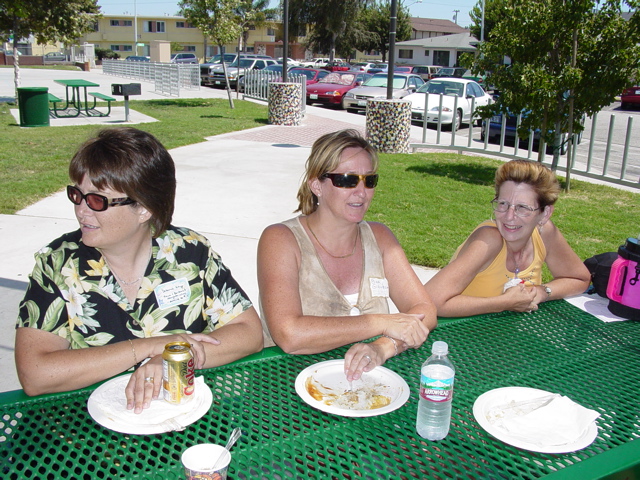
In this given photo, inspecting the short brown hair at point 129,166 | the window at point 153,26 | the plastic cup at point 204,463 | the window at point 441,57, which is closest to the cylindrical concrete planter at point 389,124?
the short brown hair at point 129,166

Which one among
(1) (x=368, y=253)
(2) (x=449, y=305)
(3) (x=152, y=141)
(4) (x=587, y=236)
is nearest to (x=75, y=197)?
(3) (x=152, y=141)

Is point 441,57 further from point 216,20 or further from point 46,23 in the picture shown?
point 46,23

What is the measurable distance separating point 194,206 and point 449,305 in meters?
5.34

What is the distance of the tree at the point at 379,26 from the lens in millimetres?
65625

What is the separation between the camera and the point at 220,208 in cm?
759

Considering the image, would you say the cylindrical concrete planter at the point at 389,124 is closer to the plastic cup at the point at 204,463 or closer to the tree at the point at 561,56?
the tree at the point at 561,56

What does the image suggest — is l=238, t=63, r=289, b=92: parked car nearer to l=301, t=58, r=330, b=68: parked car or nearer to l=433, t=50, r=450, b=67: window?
l=301, t=58, r=330, b=68: parked car

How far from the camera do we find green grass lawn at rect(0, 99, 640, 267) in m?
6.80

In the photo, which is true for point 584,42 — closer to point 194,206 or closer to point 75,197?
point 194,206

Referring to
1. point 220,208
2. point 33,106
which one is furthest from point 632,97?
point 220,208

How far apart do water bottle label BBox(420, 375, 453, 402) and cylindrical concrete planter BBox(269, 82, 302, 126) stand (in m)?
14.7

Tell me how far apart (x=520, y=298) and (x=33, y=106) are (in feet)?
44.8

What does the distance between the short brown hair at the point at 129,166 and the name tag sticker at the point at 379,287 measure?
1.01 metres

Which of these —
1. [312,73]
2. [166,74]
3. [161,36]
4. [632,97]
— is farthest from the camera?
[161,36]
